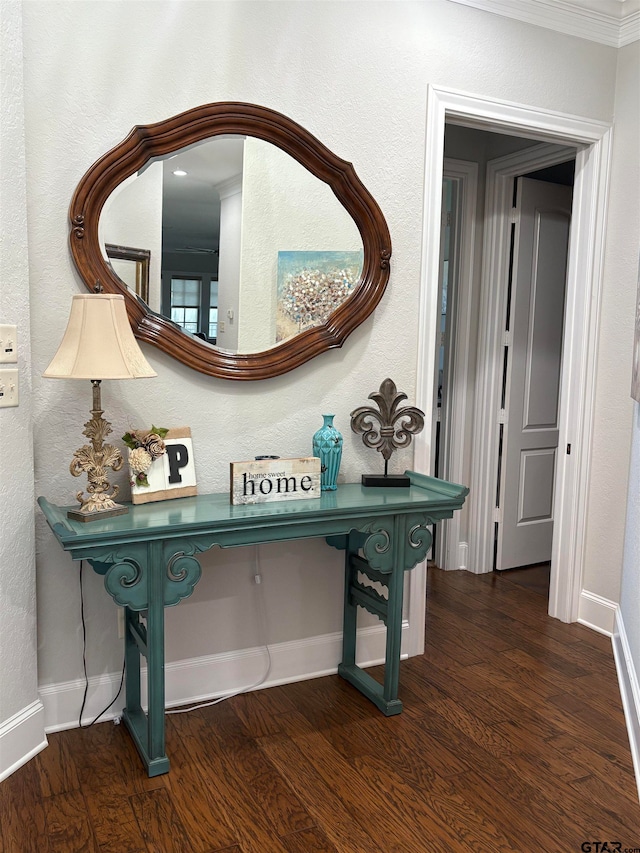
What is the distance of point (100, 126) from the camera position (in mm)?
2381

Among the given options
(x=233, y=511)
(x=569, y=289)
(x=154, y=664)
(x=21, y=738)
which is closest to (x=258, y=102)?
(x=233, y=511)

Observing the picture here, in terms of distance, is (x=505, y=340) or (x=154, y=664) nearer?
(x=154, y=664)

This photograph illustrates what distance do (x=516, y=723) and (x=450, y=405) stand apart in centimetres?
211

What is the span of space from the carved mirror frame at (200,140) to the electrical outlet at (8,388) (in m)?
0.40

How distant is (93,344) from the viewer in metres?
2.16

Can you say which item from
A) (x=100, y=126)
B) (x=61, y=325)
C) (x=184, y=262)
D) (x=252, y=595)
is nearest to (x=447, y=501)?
(x=252, y=595)

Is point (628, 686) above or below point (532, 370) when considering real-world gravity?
below

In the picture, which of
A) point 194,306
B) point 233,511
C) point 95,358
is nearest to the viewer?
point 95,358

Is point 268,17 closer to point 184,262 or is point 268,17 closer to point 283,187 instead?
point 283,187

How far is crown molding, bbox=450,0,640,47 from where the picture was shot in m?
3.09

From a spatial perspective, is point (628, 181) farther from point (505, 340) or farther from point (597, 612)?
point (597, 612)

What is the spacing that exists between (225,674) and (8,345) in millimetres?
1456

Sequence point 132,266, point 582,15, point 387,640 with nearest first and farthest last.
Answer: point 132,266
point 387,640
point 582,15

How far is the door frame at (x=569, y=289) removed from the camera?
9.93 feet
